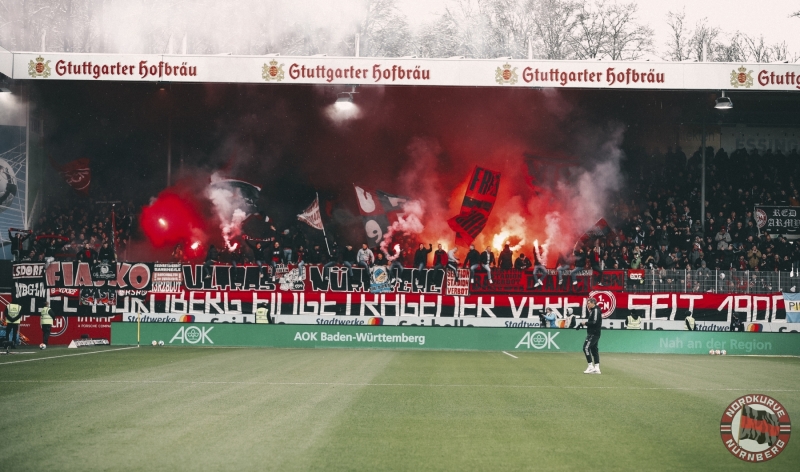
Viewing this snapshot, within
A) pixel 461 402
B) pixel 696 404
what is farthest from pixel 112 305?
pixel 696 404

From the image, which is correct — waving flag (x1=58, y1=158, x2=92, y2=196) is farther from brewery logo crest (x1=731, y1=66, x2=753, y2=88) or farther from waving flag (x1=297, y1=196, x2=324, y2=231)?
brewery logo crest (x1=731, y1=66, x2=753, y2=88)

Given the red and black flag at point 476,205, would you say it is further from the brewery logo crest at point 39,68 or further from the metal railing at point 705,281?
the brewery logo crest at point 39,68

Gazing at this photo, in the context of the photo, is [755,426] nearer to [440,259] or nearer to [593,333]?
[593,333]

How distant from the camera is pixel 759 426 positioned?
7.27 metres

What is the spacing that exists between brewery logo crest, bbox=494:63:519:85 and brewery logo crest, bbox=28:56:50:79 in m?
17.6

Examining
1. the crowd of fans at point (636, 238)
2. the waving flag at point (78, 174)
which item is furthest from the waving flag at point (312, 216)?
the waving flag at point (78, 174)

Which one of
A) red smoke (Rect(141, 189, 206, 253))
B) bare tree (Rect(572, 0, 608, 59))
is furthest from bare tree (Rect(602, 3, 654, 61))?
red smoke (Rect(141, 189, 206, 253))

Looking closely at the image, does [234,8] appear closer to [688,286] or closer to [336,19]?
[336,19]

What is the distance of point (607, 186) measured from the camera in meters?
37.9

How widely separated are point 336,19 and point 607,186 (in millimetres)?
17143

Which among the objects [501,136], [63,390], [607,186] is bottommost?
[63,390]

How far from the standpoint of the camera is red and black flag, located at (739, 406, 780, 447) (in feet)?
23.4

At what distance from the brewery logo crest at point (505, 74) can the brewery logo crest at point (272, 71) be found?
28.0 ft

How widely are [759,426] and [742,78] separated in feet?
89.6
